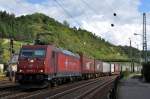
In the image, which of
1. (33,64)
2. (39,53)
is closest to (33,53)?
(39,53)

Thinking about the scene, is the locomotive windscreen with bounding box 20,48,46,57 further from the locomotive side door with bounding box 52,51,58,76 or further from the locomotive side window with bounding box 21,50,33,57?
the locomotive side door with bounding box 52,51,58,76

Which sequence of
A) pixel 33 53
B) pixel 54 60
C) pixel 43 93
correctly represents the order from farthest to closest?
pixel 54 60 → pixel 33 53 → pixel 43 93

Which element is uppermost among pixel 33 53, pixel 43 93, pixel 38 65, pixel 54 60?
pixel 33 53

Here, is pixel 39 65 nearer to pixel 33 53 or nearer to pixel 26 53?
pixel 33 53

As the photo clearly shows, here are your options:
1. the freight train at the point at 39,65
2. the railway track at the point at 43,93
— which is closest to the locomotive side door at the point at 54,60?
the freight train at the point at 39,65

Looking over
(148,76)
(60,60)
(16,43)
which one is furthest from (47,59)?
(16,43)

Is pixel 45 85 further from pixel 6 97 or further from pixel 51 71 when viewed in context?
pixel 6 97

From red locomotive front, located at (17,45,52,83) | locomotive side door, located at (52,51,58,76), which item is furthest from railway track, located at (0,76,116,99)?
locomotive side door, located at (52,51,58,76)

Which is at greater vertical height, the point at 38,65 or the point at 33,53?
the point at 33,53

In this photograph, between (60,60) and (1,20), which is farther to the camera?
(1,20)

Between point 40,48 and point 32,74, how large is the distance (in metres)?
2.63

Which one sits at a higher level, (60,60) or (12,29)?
(12,29)

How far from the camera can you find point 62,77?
41.6 meters

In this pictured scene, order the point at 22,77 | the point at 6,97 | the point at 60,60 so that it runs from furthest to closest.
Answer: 1. the point at 60,60
2. the point at 22,77
3. the point at 6,97
